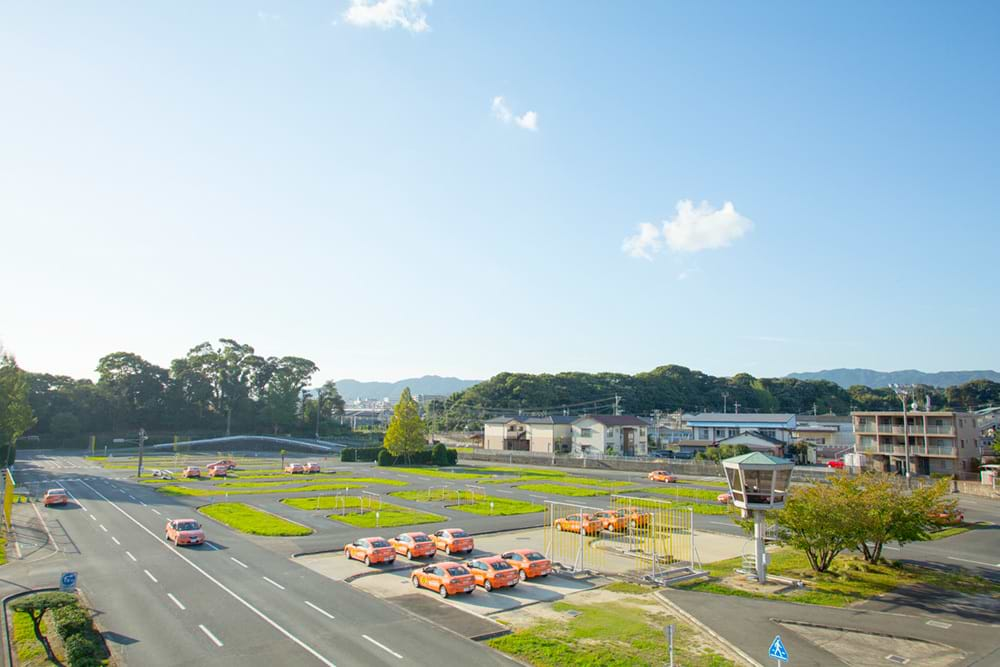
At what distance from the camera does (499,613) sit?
22.6 m

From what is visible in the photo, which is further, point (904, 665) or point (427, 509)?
point (427, 509)

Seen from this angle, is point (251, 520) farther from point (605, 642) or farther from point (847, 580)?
point (847, 580)

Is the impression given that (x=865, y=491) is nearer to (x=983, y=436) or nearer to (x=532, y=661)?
(x=532, y=661)

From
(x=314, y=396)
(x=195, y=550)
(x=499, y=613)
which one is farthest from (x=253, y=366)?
(x=499, y=613)

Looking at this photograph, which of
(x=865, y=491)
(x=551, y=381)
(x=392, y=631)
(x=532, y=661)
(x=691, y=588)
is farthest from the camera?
(x=551, y=381)

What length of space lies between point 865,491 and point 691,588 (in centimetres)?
963

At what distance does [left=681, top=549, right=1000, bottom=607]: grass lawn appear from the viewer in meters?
24.8

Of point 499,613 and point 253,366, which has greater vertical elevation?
point 253,366

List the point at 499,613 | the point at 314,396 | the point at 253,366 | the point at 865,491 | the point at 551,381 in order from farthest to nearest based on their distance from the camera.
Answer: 1. the point at 551,381
2. the point at 314,396
3. the point at 253,366
4. the point at 865,491
5. the point at 499,613

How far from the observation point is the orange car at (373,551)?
29516 millimetres

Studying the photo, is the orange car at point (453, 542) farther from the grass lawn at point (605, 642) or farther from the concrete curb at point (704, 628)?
the concrete curb at point (704, 628)

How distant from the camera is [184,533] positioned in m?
33.6

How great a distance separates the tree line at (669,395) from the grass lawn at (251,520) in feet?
331

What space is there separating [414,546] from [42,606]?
15.8 meters
